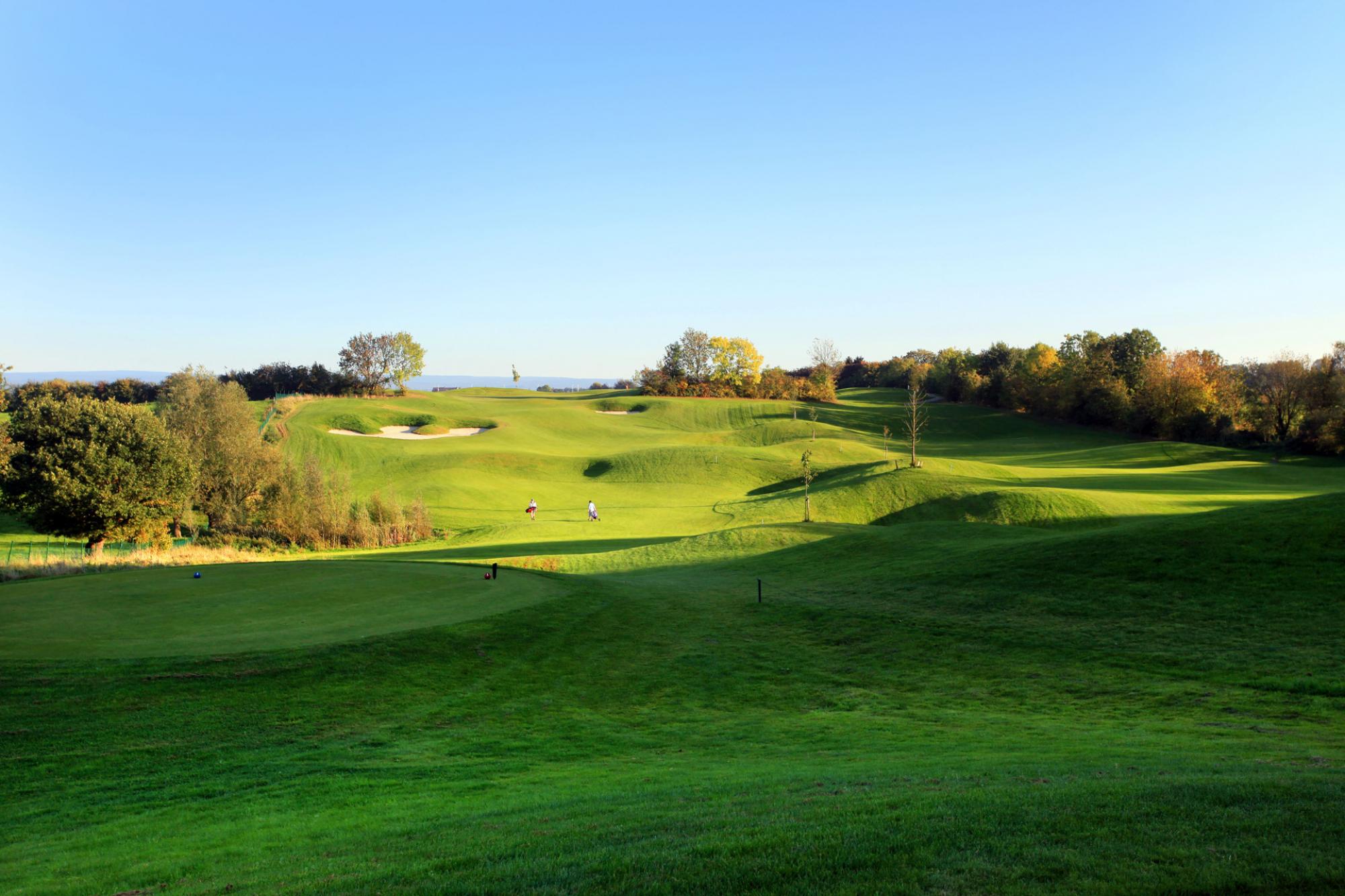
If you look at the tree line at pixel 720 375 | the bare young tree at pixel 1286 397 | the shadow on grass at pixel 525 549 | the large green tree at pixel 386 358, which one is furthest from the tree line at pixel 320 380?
the bare young tree at pixel 1286 397

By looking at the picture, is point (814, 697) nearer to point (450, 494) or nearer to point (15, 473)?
point (15, 473)

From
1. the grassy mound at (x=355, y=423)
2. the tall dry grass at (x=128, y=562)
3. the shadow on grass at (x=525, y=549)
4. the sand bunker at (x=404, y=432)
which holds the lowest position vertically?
the shadow on grass at (x=525, y=549)

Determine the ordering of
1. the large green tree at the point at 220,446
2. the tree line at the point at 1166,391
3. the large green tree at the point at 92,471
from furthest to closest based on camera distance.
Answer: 1. the tree line at the point at 1166,391
2. the large green tree at the point at 220,446
3. the large green tree at the point at 92,471

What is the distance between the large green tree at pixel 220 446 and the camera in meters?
49.7

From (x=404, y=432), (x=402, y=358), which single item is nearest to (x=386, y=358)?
(x=402, y=358)

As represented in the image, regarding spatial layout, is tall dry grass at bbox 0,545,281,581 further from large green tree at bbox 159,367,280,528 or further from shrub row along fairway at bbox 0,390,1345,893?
large green tree at bbox 159,367,280,528

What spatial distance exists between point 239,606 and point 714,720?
38.7ft

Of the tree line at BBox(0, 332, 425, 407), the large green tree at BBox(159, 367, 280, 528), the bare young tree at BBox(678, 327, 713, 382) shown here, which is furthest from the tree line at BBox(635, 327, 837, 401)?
the large green tree at BBox(159, 367, 280, 528)

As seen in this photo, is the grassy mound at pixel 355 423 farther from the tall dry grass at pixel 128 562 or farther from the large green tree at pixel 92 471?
the tall dry grass at pixel 128 562

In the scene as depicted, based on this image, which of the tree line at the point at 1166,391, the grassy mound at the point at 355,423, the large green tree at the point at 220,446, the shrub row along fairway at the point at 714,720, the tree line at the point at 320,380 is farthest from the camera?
the tree line at the point at 320,380

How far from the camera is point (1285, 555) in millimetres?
19359

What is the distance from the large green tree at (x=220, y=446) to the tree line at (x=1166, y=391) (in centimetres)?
8490

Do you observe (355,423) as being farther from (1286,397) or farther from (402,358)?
(1286,397)

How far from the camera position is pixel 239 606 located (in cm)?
1839
